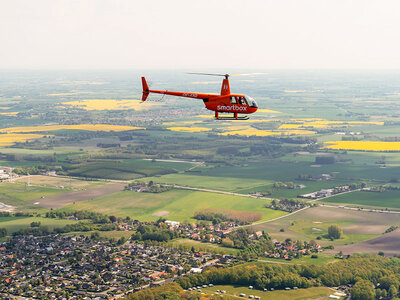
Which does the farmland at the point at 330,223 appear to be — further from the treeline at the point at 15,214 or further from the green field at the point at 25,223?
the treeline at the point at 15,214

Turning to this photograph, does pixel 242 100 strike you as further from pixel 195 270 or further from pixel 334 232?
pixel 334 232

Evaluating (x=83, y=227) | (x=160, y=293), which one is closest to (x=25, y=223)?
(x=83, y=227)

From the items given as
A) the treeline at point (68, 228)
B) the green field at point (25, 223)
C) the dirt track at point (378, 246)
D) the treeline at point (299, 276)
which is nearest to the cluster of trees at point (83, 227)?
the treeline at point (68, 228)

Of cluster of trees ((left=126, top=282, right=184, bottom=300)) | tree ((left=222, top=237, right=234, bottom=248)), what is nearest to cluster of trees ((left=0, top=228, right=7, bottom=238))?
cluster of trees ((left=126, top=282, right=184, bottom=300))

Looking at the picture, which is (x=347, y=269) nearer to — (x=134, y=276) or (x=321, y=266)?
(x=321, y=266)

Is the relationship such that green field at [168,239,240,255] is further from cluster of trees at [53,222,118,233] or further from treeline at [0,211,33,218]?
treeline at [0,211,33,218]

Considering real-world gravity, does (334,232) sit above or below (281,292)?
above

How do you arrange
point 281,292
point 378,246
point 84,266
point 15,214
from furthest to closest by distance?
point 15,214 → point 378,246 → point 84,266 → point 281,292
